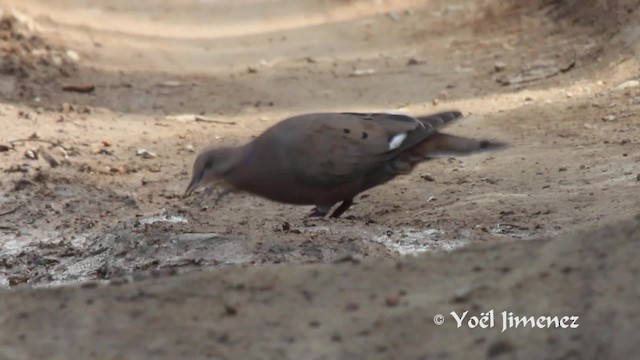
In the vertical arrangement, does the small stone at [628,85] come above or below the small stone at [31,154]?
above

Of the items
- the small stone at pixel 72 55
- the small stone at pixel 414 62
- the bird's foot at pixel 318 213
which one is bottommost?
the bird's foot at pixel 318 213

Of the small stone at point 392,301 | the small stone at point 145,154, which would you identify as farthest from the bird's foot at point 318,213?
the small stone at point 392,301

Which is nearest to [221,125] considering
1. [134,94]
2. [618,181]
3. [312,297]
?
[134,94]

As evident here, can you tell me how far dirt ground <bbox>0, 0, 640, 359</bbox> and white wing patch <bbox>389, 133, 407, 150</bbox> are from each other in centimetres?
42

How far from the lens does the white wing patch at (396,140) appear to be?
695 centimetres

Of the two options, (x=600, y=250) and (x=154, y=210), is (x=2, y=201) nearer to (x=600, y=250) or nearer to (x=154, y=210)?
(x=154, y=210)

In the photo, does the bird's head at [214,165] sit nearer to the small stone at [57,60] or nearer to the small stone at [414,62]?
the small stone at [57,60]

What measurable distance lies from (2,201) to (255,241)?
245 centimetres

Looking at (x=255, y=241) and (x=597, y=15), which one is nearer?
(x=255, y=241)

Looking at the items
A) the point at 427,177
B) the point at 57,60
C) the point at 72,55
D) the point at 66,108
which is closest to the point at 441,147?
the point at 427,177

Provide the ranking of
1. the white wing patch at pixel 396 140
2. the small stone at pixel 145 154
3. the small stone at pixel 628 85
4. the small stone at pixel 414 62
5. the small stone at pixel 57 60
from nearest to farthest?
the white wing patch at pixel 396 140 < the small stone at pixel 145 154 < the small stone at pixel 628 85 < the small stone at pixel 57 60 < the small stone at pixel 414 62

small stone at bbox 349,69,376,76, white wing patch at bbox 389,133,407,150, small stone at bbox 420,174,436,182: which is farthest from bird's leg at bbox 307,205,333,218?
small stone at bbox 349,69,376,76

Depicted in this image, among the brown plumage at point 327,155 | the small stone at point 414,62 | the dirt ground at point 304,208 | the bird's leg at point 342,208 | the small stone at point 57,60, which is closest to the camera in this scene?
the dirt ground at point 304,208

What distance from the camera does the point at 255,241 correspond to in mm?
6262
